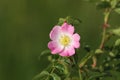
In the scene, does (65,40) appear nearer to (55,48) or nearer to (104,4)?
(55,48)

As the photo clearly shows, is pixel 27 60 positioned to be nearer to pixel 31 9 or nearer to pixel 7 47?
pixel 7 47

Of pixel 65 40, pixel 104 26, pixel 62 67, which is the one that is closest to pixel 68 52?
pixel 62 67

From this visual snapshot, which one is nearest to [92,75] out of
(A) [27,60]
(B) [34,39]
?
(A) [27,60]

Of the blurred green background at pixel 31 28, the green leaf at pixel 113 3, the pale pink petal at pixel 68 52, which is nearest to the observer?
the pale pink petal at pixel 68 52

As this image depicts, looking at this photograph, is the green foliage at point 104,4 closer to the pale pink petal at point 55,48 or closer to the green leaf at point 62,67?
the pale pink petal at point 55,48

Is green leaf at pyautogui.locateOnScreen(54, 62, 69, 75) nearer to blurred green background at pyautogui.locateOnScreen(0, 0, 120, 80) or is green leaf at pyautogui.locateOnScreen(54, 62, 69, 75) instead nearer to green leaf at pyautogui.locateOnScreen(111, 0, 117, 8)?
green leaf at pyautogui.locateOnScreen(111, 0, 117, 8)

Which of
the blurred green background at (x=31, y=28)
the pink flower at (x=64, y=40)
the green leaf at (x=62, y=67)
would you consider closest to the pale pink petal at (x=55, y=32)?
the pink flower at (x=64, y=40)
